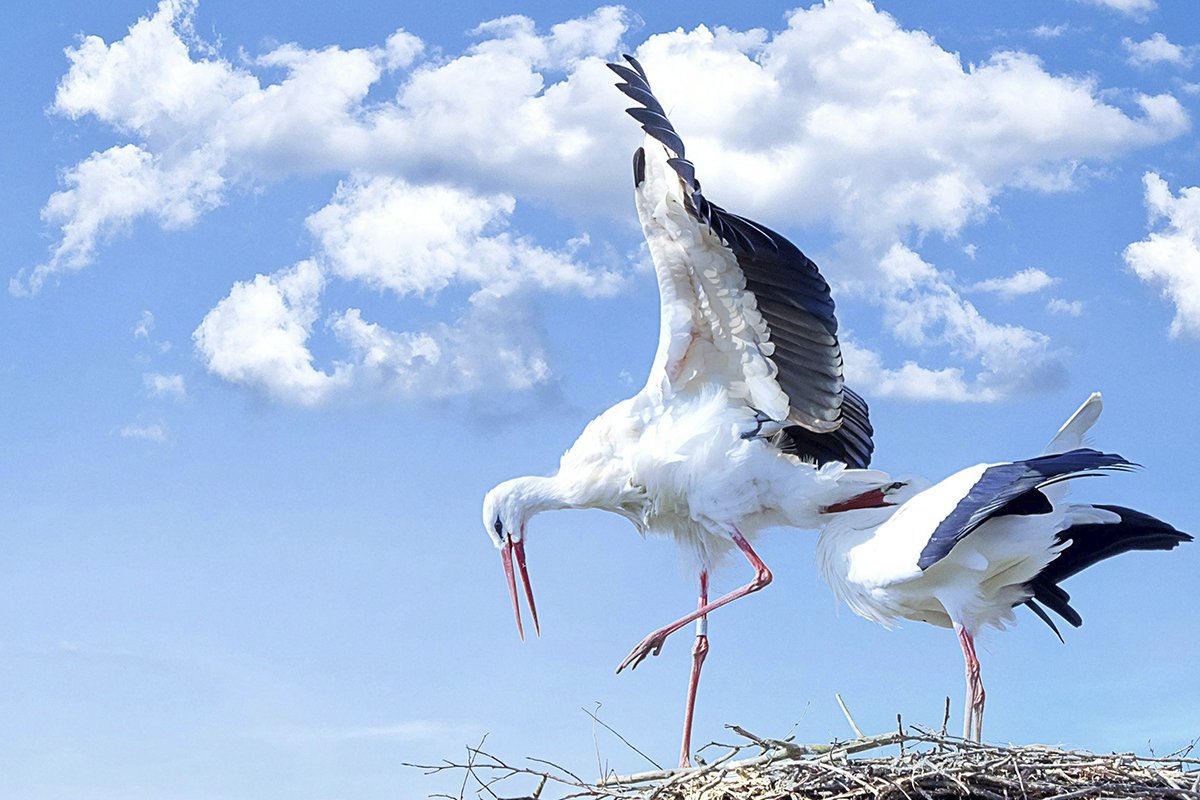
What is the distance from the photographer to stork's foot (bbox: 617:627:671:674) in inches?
241

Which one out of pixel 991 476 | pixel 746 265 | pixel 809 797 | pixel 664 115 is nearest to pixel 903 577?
pixel 991 476

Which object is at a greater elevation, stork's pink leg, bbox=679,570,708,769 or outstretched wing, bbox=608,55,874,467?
outstretched wing, bbox=608,55,874,467

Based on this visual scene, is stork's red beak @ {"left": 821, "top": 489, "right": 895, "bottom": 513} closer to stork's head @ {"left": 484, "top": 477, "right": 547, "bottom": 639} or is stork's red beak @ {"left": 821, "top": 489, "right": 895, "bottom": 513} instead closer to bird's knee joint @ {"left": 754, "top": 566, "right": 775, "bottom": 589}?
bird's knee joint @ {"left": 754, "top": 566, "right": 775, "bottom": 589}

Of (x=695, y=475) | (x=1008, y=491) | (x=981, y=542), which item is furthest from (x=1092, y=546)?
(x=695, y=475)

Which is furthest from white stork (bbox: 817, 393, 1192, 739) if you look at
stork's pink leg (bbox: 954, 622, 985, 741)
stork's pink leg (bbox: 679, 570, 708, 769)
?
stork's pink leg (bbox: 679, 570, 708, 769)

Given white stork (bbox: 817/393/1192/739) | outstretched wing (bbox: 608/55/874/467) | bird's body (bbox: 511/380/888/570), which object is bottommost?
white stork (bbox: 817/393/1192/739)

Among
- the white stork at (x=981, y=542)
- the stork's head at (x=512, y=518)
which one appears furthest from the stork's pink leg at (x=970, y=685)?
the stork's head at (x=512, y=518)

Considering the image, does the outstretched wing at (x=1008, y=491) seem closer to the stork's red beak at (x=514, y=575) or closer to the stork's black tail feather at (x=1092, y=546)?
the stork's black tail feather at (x=1092, y=546)

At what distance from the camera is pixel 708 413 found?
20.1 ft

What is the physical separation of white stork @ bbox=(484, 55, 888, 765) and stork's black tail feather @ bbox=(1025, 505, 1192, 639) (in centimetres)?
80

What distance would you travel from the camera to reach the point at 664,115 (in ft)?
18.1

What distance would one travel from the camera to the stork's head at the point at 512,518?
6457mm

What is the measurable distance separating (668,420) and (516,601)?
1188 millimetres

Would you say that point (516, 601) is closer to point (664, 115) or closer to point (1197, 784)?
point (664, 115)
